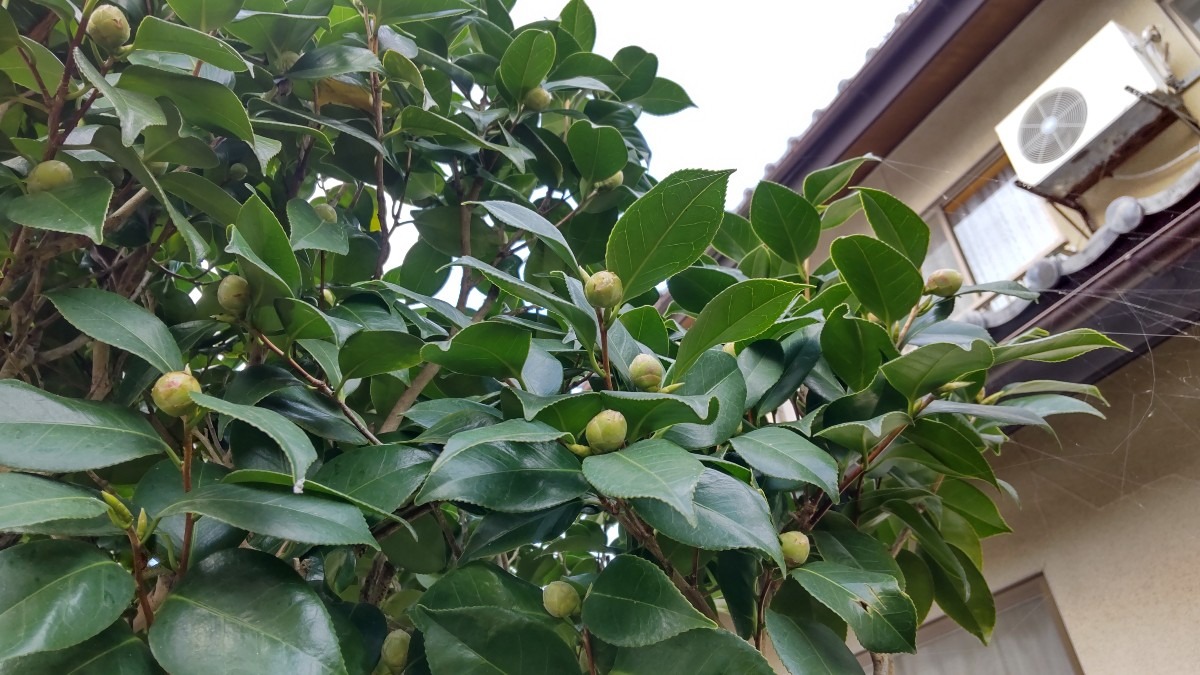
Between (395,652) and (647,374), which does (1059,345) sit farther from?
(395,652)

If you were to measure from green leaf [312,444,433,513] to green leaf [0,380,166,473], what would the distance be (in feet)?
0.39

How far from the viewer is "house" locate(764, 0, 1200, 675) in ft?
5.58

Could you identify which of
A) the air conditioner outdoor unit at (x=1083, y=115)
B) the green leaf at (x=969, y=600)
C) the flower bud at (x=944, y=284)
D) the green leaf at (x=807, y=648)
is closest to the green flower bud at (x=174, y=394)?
the green leaf at (x=807, y=648)

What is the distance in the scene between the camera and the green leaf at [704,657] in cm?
50

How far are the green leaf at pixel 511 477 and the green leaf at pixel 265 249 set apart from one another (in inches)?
7.6

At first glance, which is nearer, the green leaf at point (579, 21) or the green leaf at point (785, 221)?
the green leaf at point (785, 221)

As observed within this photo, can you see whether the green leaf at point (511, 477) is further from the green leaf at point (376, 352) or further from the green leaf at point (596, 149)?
the green leaf at point (596, 149)

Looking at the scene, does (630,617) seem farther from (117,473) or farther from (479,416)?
Answer: (117,473)

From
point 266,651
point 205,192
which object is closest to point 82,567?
point 266,651

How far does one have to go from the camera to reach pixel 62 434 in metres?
0.47

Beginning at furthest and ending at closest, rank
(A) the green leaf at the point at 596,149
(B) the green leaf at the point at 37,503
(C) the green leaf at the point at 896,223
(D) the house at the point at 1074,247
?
1. (D) the house at the point at 1074,247
2. (A) the green leaf at the point at 596,149
3. (C) the green leaf at the point at 896,223
4. (B) the green leaf at the point at 37,503

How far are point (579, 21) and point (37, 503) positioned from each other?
1032 millimetres

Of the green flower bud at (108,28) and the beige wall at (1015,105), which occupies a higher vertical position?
the beige wall at (1015,105)

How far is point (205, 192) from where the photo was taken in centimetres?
71
